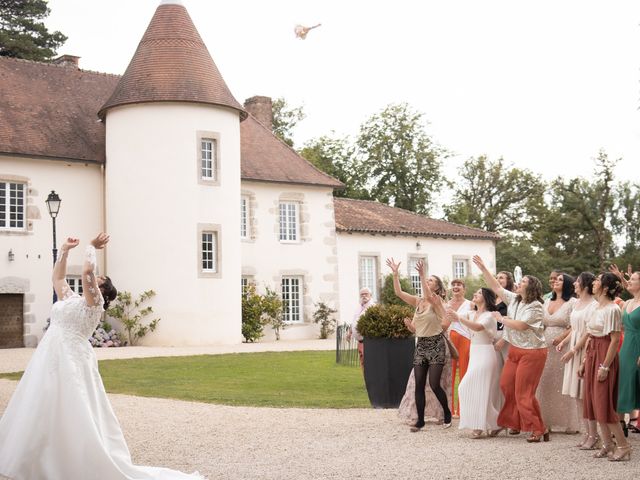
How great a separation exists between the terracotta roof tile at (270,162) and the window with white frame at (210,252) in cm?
318

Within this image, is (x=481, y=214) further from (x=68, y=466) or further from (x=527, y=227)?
(x=68, y=466)

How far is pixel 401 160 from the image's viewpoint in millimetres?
45125

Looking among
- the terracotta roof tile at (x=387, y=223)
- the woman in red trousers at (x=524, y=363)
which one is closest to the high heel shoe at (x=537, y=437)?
the woman in red trousers at (x=524, y=363)

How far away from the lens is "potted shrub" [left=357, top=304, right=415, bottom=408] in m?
11.8

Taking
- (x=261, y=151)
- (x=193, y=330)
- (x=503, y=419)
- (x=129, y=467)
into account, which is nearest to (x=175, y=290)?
(x=193, y=330)

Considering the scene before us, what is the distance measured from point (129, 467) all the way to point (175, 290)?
60.0 ft

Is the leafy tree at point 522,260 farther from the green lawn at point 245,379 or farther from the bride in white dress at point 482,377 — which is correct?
the bride in white dress at point 482,377

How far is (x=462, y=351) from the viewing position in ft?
36.6

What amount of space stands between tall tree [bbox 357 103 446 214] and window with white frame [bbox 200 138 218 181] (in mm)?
20319

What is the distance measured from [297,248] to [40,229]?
8.43 metres

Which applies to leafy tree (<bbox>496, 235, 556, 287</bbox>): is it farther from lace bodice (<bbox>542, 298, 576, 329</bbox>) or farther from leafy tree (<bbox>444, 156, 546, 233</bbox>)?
lace bodice (<bbox>542, 298, 576, 329</bbox>)

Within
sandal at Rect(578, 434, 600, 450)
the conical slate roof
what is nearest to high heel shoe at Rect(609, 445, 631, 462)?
sandal at Rect(578, 434, 600, 450)

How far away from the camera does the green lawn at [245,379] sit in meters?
12.9

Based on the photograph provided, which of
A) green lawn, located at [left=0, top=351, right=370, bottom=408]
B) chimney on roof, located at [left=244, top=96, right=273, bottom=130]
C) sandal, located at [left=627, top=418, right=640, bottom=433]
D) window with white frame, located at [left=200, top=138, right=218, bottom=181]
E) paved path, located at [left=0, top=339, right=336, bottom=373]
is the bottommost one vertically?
sandal, located at [left=627, top=418, right=640, bottom=433]
